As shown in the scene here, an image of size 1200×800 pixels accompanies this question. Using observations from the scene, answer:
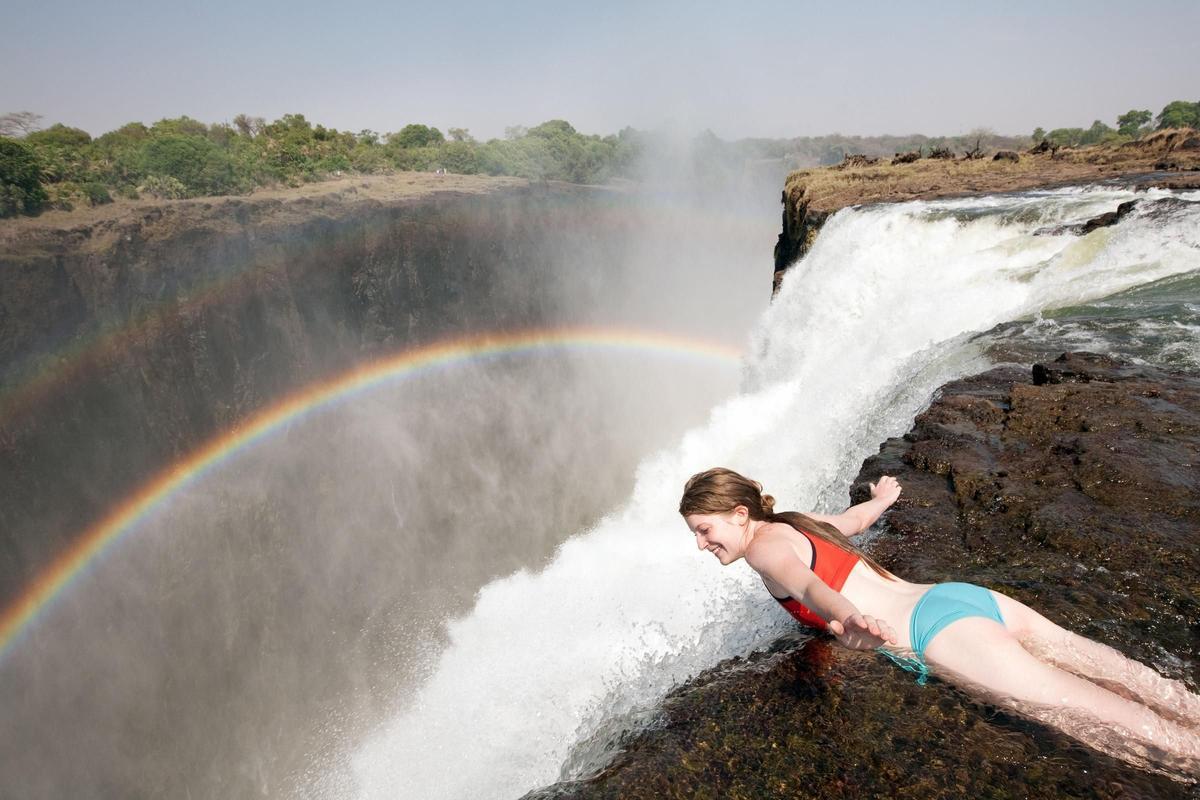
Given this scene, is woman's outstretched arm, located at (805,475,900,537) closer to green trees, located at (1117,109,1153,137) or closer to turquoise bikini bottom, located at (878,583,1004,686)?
turquoise bikini bottom, located at (878,583,1004,686)

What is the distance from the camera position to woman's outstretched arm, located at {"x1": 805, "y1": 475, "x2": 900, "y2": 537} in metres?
2.86

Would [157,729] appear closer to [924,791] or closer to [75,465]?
[75,465]

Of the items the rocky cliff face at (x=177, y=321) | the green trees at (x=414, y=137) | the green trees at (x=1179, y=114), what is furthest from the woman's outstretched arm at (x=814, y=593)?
the green trees at (x=414, y=137)

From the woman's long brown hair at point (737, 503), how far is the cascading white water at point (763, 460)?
0.77m

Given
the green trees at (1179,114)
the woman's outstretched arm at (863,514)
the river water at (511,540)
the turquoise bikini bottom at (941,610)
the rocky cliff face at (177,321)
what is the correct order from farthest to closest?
the green trees at (1179,114) < the rocky cliff face at (177,321) < the river water at (511,540) < the woman's outstretched arm at (863,514) < the turquoise bikini bottom at (941,610)

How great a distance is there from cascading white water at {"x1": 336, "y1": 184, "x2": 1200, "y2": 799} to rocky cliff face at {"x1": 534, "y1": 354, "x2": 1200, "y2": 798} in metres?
0.54

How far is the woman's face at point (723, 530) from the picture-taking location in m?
2.41

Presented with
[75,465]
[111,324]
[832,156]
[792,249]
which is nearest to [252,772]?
[75,465]

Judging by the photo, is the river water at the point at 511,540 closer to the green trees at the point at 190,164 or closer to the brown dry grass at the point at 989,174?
the brown dry grass at the point at 989,174

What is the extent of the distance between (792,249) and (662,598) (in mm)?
14171

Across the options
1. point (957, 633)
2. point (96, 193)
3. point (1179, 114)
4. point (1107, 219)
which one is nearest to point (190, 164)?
point (96, 193)

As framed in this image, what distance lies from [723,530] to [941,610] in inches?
31.8

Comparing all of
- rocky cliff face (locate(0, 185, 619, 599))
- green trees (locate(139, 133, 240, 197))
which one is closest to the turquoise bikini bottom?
rocky cliff face (locate(0, 185, 619, 599))

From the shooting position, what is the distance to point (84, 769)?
19641 millimetres
